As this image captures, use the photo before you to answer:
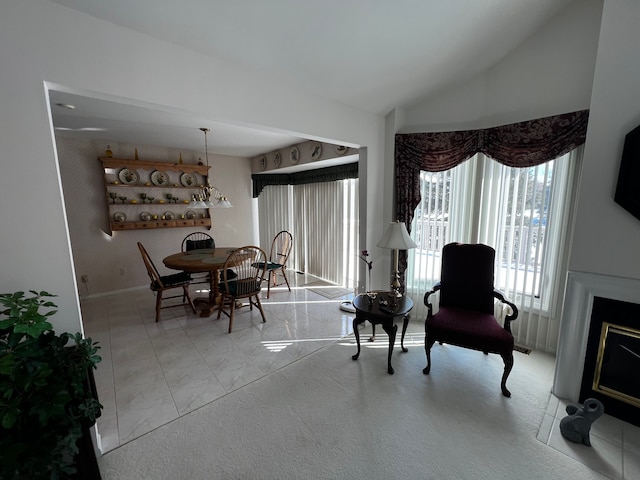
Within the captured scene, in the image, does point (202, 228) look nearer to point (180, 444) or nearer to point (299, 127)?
point (299, 127)

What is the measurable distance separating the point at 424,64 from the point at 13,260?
321 cm

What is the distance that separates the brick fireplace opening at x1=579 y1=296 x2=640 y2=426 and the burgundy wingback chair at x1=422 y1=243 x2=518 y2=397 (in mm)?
494

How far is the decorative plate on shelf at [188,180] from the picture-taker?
16.2ft

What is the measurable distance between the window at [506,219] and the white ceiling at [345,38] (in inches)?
39.9

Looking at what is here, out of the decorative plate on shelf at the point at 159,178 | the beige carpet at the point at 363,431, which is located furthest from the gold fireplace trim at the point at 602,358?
the decorative plate on shelf at the point at 159,178

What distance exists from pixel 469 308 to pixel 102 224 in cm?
529

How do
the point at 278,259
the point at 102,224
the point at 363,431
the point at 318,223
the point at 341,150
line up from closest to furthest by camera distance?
1. the point at 363,431
2. the point at 341,150
3. the point at 102,224
4. the point at 318,223
5. the point at 278,259

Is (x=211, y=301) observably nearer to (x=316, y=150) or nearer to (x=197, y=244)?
(x=197, y=244)

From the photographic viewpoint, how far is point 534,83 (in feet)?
8.14

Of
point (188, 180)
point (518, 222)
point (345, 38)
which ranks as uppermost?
point (345, 38)

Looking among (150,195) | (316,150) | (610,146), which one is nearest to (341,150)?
(316,150)

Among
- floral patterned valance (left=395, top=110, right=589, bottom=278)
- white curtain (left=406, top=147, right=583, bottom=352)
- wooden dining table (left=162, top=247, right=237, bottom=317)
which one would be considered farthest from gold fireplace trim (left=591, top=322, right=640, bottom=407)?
wooden dining table (left=162, top=247, right=237, bottom=317)

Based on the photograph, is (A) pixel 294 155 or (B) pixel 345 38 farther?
(A) pixel 294 155

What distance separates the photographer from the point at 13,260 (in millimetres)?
1331
